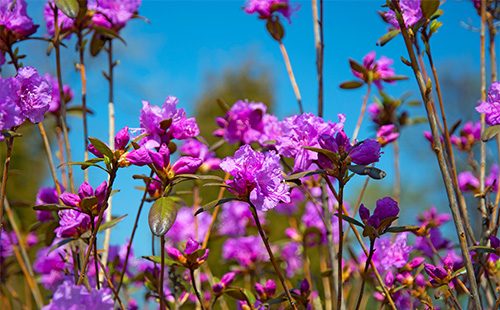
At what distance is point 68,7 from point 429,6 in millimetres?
851

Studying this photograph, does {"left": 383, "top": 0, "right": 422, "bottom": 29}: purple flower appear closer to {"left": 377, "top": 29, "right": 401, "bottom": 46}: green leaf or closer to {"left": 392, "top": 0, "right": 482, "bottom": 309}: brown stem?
{"left": 377, "top": 29, "right": 401, "bottom": 46}: green leaf

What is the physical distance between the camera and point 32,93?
3.93ft

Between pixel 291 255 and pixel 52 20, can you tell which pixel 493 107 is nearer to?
pixel 52 20

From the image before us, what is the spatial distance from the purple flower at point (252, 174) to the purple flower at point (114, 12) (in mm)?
839

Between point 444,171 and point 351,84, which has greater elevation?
point 351,84

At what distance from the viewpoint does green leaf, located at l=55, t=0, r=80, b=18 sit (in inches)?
55.5

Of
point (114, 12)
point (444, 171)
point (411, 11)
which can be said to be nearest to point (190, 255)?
point (444, 171)

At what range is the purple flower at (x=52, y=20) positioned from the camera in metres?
1.70

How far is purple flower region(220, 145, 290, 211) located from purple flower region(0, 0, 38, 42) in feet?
2.28

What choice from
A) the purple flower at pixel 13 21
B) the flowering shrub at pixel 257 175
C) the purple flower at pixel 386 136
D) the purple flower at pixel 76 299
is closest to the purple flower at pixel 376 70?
the flowering shrub at pixel 257 175

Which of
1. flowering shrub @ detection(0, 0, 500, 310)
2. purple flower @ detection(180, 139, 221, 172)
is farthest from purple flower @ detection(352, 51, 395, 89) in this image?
purple flower @ detection(180, 139, 221, 172)

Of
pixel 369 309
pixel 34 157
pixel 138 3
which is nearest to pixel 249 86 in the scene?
pixel 34 157

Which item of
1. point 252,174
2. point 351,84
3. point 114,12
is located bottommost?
point 252,174

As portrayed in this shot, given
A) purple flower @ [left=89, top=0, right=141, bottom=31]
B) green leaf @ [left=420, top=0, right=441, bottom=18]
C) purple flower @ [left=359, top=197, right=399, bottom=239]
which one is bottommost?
purple flower @ [left=359, top=197, right=399, bottom=239]
